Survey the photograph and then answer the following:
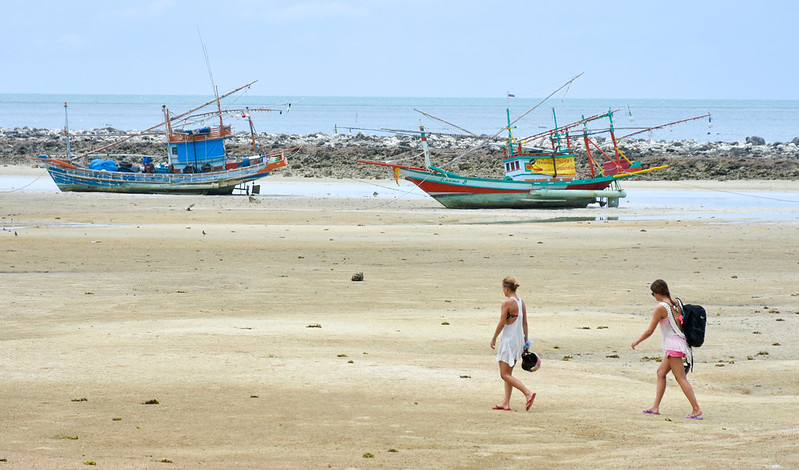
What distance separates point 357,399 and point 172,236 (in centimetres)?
1711

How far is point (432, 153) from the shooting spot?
68125mm

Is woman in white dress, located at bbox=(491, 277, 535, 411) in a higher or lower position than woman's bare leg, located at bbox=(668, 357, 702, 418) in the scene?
higher

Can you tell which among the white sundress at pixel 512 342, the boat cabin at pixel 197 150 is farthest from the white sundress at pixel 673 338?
the boat cabin at pixel 197 150

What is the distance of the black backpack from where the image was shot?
9.29 m

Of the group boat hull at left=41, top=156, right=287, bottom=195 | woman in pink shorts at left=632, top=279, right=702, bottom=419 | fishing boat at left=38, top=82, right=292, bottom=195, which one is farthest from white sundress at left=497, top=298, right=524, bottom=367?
boat hull at left=41, top=156, right=287, bottom=195

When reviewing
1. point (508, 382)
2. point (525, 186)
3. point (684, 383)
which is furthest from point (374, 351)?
point (525, 186)

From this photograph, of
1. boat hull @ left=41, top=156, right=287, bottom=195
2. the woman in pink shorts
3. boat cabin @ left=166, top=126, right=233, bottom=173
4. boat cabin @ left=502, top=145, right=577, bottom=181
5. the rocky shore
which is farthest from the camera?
the rocky shore

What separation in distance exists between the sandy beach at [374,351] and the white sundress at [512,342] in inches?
20.6

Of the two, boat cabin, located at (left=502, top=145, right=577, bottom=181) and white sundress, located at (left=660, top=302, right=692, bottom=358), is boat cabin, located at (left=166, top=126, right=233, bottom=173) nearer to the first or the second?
boat cabin, located at (left=502, top=145, right=577, bottom=181)

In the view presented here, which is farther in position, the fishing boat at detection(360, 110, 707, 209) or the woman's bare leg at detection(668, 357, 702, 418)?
the fishing boat at detection(360, 110, 707, 209)

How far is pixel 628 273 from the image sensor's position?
66.3 feet

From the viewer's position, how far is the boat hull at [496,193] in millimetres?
40781

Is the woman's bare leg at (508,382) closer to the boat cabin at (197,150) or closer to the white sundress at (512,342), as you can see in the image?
the white sundress at (512,342)

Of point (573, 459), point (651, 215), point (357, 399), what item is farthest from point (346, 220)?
point (573, 459)
